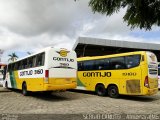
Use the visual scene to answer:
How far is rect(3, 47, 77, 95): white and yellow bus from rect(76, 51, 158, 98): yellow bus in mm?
2444

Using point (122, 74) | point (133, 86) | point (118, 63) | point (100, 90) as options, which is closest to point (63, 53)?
point (118, 63)

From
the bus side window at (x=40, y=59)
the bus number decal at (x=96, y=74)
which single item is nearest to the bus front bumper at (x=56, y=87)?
the bus side window at (x=40, y=59)

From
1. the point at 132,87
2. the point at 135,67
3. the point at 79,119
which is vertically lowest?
the point at 79,119

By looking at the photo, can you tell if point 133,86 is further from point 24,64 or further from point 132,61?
point 24,64

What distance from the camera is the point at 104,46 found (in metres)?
37.5

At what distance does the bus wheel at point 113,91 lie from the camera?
52.1ft

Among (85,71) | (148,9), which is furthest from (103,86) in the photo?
(148,9)

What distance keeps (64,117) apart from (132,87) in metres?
6.81

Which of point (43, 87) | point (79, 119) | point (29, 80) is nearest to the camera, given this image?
point (79, 119)

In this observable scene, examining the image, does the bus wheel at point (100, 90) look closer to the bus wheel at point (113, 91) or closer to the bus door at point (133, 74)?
the bus wheel at point (113, 91)

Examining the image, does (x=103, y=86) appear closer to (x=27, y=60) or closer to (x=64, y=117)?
(x=27, y=60)

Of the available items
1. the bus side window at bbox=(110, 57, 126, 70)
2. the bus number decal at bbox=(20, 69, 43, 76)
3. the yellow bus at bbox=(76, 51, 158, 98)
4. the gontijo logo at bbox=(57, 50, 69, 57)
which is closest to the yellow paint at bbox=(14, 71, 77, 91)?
the bus number decal at bbox=(20, 69, 43, 76)

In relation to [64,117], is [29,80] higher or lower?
higher

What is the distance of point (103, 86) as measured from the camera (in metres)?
17.1
